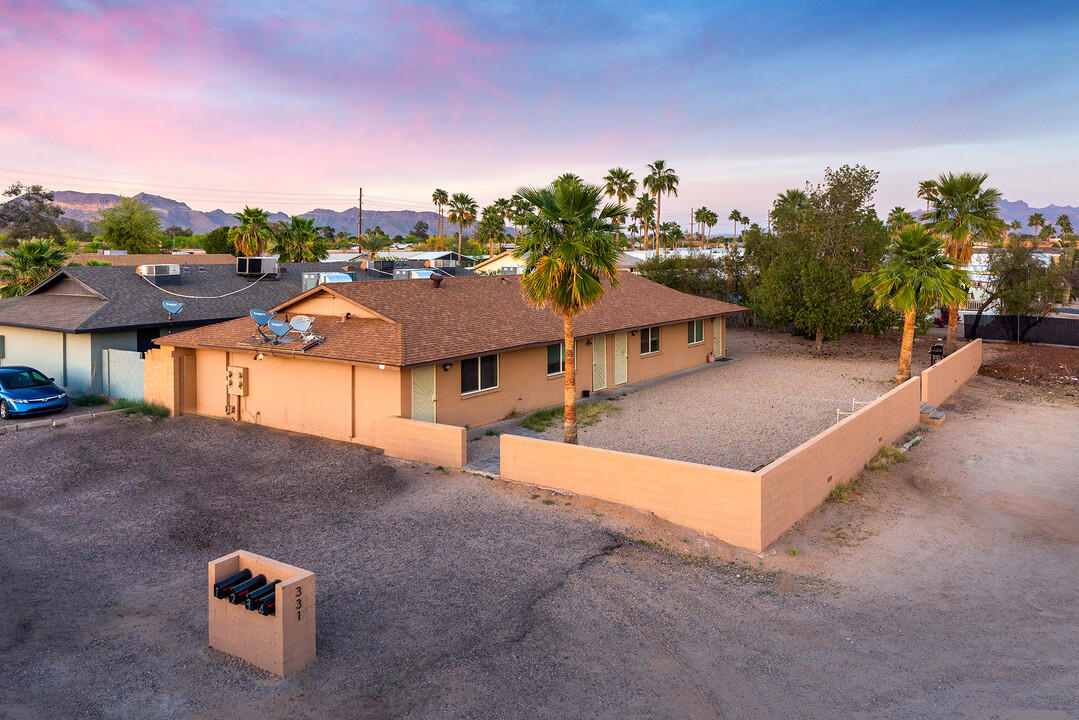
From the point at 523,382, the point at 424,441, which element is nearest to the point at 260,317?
the point at 424,441

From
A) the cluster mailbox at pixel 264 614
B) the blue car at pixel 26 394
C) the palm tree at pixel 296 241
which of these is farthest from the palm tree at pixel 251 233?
the cluster mailbox at pixel 264 614

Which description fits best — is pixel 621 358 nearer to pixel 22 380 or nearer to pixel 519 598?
pixel 519 598

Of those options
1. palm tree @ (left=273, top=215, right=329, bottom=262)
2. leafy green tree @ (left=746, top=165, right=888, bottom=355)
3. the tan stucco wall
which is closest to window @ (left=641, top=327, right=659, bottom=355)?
the tan stucco wall

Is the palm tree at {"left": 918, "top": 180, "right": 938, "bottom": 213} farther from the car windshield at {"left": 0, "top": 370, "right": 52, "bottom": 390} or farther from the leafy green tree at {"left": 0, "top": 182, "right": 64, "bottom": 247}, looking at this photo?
the leafy green tree at {"left": 0, "top": 182, "right": 64, "bottom": 247}

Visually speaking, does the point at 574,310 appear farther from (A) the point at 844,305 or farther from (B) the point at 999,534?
(A) the point at 844,305

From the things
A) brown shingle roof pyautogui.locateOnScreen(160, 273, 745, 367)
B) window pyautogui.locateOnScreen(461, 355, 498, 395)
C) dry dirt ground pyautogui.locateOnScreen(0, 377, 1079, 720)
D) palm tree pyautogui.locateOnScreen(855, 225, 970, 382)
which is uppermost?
palm tree pyautogui.locateOnScreen(855, 225, 970, 382)

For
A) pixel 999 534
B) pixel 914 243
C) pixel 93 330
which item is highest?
pixel 914 243

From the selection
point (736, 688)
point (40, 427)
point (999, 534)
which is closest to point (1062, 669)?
point (736, 688)

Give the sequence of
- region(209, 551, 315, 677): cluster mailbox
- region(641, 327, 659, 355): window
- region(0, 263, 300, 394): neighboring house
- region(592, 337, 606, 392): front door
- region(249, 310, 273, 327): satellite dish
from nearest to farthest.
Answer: region(209, 551, 315, 677): cluster mailbox, region(249, 310, 273, 327): satellite dish, region(0, 263, 300, 394): neighboring house, region(592, 337, 606, 392): front door, region(641, 327, 659, 355): window
